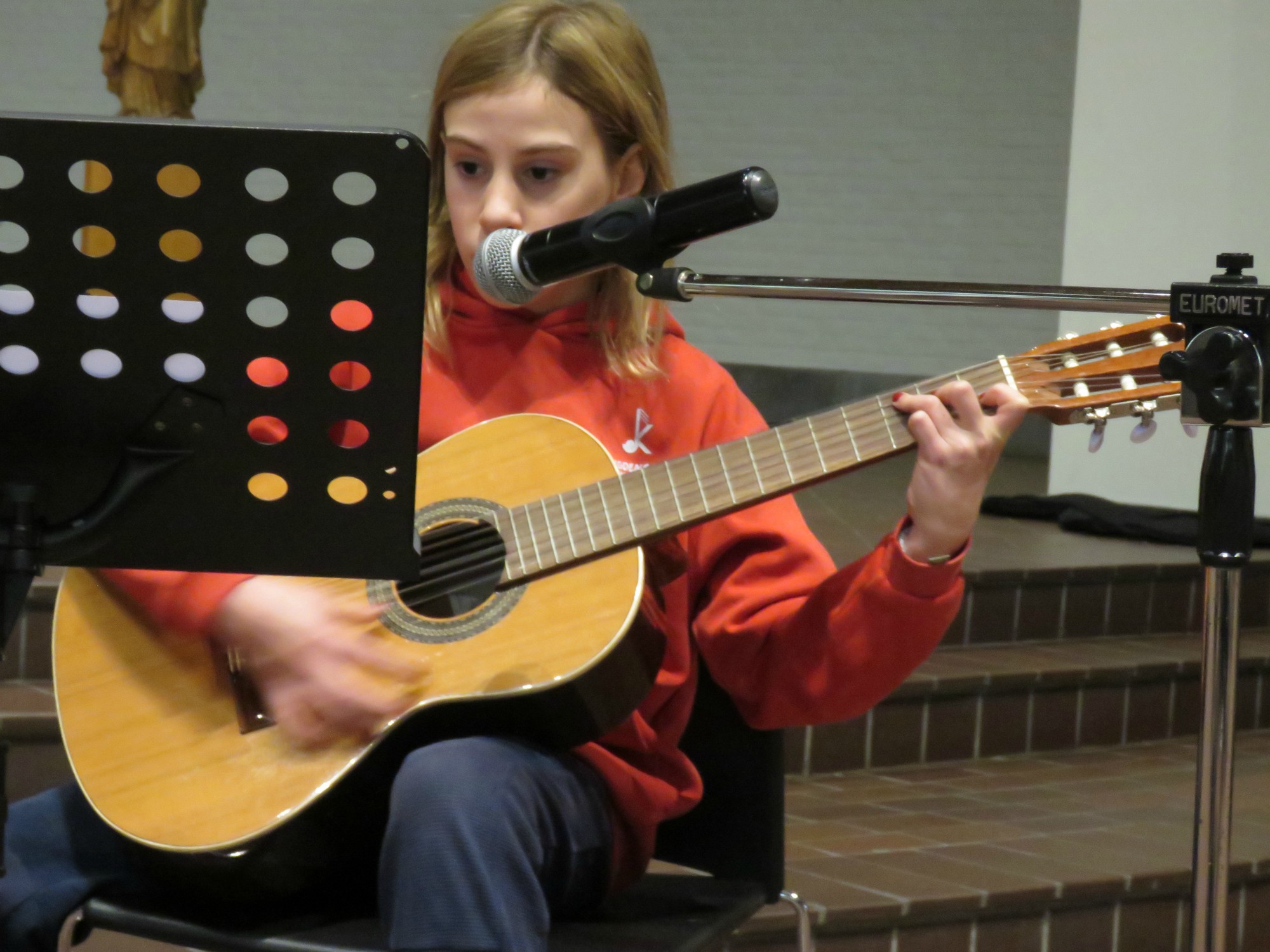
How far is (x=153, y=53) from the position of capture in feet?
14.9

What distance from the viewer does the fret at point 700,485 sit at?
1.48 m

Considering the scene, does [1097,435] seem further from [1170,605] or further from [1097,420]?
[1170,605]

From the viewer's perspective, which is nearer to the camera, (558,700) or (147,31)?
(558,700)

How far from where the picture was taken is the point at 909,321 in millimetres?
6770

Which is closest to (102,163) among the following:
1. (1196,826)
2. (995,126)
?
(1196,826)

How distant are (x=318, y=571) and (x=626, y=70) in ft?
2.45

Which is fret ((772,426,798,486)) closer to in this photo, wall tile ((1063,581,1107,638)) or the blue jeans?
the blue jeans

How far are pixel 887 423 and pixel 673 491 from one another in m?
0.21

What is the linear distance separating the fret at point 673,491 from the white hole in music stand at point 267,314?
0.49 metres

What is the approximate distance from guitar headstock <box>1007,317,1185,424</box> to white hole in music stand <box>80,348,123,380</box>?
2.47ft

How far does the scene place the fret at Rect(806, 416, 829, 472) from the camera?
4.75ft

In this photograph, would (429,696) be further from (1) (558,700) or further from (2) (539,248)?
(2) (539,248)

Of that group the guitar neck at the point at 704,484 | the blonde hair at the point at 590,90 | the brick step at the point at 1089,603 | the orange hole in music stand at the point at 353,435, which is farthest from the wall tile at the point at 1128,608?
the orange hole in music stand at the point at 353,435

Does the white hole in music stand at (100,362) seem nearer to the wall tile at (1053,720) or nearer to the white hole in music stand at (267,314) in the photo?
the white hole in music stand at (267,314)
